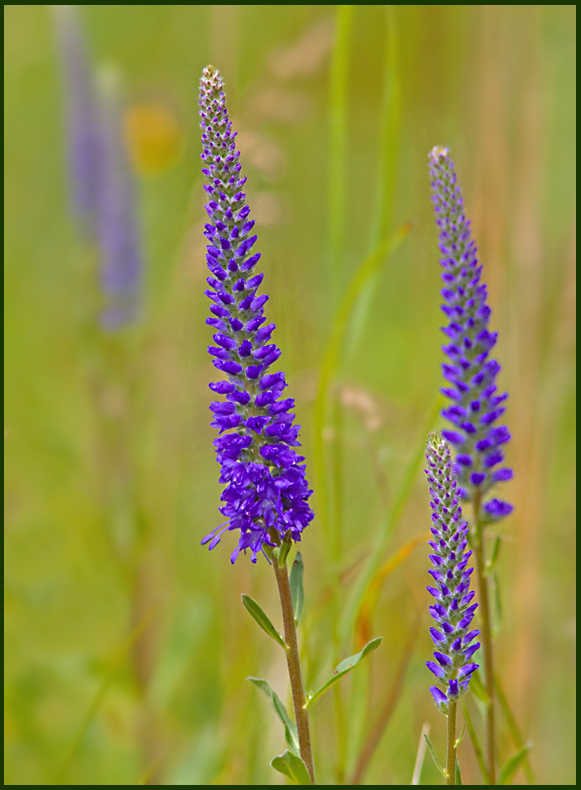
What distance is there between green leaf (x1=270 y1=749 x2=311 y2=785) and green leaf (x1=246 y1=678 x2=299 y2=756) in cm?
4

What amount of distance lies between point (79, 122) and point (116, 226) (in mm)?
545

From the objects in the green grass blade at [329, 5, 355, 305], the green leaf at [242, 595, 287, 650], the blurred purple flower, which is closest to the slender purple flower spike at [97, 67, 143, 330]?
the blurred purple flower

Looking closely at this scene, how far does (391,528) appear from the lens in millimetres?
1803

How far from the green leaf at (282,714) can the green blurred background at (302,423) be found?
1.10 feet

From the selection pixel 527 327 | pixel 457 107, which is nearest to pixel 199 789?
pixel 527 327

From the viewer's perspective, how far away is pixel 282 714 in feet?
4.17

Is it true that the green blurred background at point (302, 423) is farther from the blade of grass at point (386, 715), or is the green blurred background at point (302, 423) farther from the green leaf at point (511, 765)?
A: the green leaf at point (511, 765)

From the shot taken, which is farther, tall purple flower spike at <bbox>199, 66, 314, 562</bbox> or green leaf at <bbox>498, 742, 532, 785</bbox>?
green leaf at <bbox>498, 742, 532, 785</bbox>

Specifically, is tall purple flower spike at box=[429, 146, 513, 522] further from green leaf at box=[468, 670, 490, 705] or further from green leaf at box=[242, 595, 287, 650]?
green leaf at box=[242, 595, 287, 650]

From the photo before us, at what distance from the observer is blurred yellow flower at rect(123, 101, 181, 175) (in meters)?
4.37

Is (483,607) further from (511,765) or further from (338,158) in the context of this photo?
(338,158)

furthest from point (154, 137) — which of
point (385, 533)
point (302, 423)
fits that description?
point (385, 533)

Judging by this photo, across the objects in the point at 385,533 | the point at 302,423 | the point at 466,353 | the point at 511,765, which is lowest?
the point at 511,765

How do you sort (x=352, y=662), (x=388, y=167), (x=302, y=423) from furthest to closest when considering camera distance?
(x=302, y=423)
(x=388, y=167)
(x=352, y=662)
